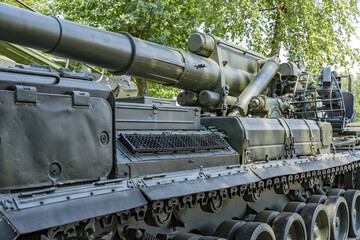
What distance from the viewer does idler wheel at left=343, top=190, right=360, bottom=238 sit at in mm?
9992

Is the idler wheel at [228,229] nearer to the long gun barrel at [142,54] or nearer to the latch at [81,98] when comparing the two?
the long gun barrel at [142,54]

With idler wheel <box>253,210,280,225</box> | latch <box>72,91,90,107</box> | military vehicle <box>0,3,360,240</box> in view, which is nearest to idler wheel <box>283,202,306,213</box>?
military vehicle <box>0,3,360,240</box>

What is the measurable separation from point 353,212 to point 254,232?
4.68 metres

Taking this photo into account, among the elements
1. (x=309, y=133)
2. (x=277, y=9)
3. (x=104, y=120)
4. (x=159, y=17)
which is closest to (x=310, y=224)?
(x=309, y=133)

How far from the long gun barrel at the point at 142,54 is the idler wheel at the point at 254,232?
8.40 ft

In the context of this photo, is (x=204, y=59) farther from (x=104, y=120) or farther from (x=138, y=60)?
(x=104, y=120)

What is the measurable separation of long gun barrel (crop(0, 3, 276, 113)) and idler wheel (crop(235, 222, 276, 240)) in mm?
2560

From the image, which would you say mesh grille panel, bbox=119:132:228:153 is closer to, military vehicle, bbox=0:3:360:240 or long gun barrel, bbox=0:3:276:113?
military vehicle, bbox=0:3:360:240

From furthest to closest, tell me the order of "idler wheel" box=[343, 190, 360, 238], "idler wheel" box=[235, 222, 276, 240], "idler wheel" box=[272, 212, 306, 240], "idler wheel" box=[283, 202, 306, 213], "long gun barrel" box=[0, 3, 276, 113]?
"idler wheel" box=[343, 190, 360, 238]
"idler wheel" box=[283, 202, 306, 213]
"idler wheel" box=[272, 212, 306, 240]
"idler wheel" box=[235, 222, 276, 240]
"long gun barrel" box=[0, 3, 276, 113]

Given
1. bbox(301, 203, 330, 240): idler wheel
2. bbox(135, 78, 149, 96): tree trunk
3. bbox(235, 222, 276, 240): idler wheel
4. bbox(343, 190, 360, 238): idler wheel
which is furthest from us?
bbox(135, 78, 149, 96): tree trunk

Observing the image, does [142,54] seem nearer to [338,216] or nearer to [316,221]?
[316,221]

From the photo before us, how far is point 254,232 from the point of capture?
6.46 meters

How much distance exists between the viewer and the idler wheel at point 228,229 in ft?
21.8

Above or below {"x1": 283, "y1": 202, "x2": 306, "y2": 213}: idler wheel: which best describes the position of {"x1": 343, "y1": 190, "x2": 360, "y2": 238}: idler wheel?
below
